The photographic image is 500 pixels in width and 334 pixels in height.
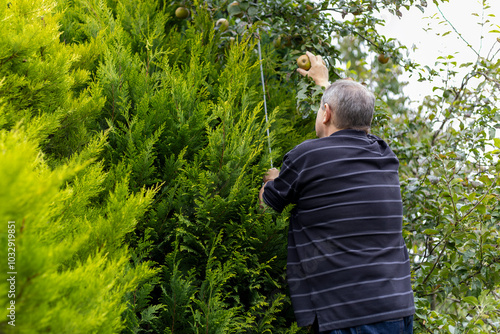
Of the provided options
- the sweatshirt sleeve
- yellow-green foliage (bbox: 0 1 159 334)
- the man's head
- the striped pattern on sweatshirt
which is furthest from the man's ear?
yellow-green foliage (bbox: 0 1 159 334)

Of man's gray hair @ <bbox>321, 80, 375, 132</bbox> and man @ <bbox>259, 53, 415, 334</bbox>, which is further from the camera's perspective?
man's gray hair @ <bbox>321, 80, 375, 132</bbox>

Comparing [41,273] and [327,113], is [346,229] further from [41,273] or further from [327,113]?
[41,273]

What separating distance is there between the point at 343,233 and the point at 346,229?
24 mm

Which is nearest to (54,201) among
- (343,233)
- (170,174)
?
(170,174)

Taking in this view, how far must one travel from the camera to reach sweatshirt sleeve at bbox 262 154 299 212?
209cm

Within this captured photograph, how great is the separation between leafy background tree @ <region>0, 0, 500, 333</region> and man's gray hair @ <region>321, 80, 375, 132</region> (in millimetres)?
410

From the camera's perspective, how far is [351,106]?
7.10 feet

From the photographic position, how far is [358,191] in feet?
6.63

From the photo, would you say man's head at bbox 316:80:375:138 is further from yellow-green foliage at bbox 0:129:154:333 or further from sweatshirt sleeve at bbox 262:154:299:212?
yellow-green foliage at bbox 0:129:154:333

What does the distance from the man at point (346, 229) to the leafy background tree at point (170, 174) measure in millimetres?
177

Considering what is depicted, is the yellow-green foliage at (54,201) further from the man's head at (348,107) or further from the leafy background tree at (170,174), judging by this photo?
the man's head at (348,107)

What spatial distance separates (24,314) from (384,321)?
60.5 inches

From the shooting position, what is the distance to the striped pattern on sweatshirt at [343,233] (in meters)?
1.91

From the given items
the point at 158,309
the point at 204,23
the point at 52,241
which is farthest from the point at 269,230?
the point at 204,23
